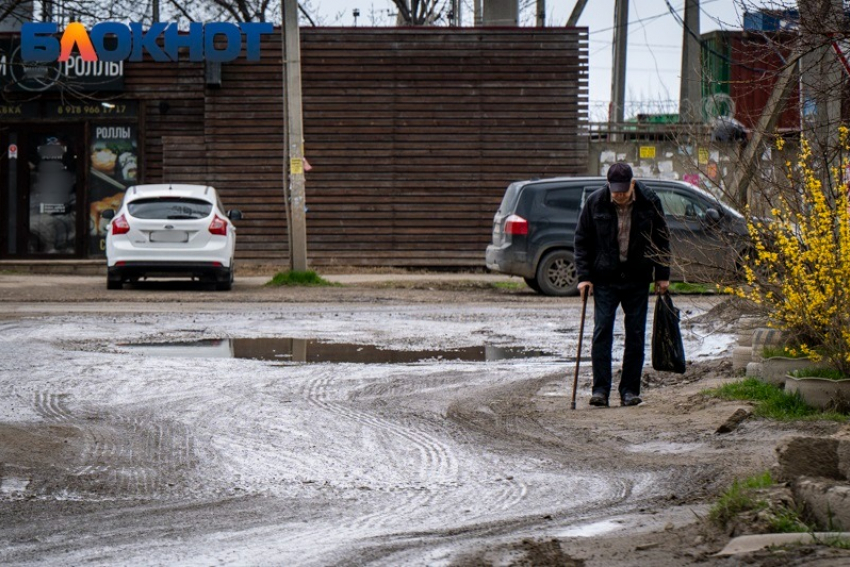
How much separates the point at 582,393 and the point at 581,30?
19.0 m

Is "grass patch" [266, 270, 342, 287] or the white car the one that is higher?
the white car

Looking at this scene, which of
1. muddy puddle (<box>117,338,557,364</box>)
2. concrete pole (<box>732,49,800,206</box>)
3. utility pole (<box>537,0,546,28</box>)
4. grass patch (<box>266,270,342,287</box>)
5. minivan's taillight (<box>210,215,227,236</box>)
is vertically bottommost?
grass patch (<box>266,270,342,287</box>)

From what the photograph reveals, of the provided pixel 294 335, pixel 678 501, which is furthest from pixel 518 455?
pixel 294 335

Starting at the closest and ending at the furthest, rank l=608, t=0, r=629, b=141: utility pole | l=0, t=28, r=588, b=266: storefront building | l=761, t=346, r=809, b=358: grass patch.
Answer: l=761, t=346, r=809, b=358: grass patch → l=0, t=28, r=588, b=266: storefront building → l=608, t=0, r=629, b=141: utility pole

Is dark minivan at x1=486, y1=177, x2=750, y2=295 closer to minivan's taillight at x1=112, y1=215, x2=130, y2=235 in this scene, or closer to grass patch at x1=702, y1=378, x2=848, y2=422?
minivan's taillight at x1=112, y1=215, x2=130, y2=235

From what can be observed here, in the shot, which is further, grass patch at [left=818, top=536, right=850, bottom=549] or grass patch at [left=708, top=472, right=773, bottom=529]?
grass patch at [left=708, top=472, right=773, bottom=529]

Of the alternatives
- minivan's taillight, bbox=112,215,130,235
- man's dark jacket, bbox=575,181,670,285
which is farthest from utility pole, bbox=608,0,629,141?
man's dark jacket, bbox=575,181,670,285

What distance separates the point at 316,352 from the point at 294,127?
34.1 feet

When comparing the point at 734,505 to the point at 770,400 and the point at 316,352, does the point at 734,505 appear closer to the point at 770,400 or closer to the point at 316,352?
the point at 770,400

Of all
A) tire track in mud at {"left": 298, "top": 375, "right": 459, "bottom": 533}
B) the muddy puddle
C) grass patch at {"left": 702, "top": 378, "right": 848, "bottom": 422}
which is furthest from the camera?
the muddy puddle

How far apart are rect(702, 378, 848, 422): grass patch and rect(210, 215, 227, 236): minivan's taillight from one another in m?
12.8

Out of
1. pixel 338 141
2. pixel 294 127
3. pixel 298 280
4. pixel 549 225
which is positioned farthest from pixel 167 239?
pixel 338 141

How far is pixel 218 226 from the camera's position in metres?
21.2

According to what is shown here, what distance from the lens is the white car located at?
Result: 68.3 ft
